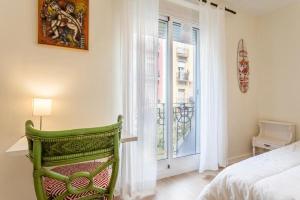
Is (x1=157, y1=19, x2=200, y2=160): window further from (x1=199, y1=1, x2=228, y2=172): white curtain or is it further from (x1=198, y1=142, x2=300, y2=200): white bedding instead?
(x1=198, y1=142, x2=300, y2=200): white bedding

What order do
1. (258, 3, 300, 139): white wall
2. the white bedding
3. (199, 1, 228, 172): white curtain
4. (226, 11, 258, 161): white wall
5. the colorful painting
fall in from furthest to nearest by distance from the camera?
(226, 11, 258, 161): white wall < (258, 3, 300, 139): white wall < (199, 1, 228, 172): white curtain < the colorful painting < the white bedding

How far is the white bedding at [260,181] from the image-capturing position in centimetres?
123

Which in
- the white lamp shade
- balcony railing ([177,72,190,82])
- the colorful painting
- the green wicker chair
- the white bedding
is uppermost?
the colorful painting

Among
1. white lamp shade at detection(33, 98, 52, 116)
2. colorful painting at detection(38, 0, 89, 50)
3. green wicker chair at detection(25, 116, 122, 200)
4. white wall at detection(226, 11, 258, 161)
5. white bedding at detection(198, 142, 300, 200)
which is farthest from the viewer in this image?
white wall at detection(226, 11, 258, 161)

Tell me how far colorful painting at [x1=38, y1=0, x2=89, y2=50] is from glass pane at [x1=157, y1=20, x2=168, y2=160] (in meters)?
1.02

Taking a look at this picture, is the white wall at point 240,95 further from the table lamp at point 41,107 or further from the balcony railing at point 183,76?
the table lamp at point 41,107

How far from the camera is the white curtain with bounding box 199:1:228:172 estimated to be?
9.16 feet

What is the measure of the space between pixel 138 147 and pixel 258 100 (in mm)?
2424

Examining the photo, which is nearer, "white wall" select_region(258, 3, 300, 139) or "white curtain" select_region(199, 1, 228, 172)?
"white curtain" select_region(199, 1, 228, 172)

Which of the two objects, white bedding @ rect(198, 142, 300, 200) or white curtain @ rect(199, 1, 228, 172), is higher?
white curtain @ rect(199, 1, 228, 172)

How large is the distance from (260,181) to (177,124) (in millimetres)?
1602

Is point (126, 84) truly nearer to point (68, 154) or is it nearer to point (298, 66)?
point (68, 154)

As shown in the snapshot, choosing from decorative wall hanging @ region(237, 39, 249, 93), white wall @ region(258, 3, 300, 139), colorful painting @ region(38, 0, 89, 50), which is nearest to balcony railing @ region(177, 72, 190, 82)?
decorative wall hanging @ region(237, 39, 249, 93)

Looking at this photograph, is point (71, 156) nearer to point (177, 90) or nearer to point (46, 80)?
point (46, 80)
